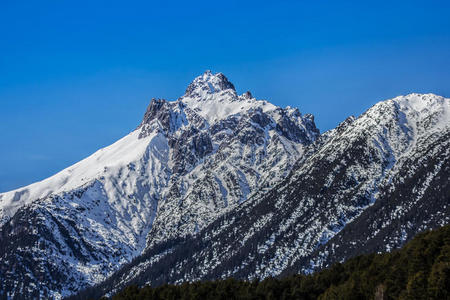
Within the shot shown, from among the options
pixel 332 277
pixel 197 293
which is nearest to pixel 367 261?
pixel 332 277

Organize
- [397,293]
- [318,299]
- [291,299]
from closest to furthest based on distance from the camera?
[397,293] → [318,299] → [291,299]

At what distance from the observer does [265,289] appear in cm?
19900

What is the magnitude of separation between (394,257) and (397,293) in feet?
64.5

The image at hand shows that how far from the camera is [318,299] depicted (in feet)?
590

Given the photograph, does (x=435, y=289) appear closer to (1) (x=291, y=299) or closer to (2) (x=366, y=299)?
(2) (x=366, y=299)

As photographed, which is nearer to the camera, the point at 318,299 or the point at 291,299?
the point at 318,299

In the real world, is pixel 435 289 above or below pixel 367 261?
below

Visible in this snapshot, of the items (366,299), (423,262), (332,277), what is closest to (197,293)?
(332,277)

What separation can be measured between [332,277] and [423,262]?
39.1 m

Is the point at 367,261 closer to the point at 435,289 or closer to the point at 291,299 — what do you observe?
the point at 291,299

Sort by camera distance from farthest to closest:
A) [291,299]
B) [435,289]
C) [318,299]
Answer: [291,299] → [318,299] → [435,289]

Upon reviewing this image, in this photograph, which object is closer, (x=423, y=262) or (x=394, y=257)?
(x=423, y=262)

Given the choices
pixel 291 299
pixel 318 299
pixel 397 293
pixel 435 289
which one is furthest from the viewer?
pixel 291 299

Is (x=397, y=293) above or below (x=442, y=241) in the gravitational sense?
below
